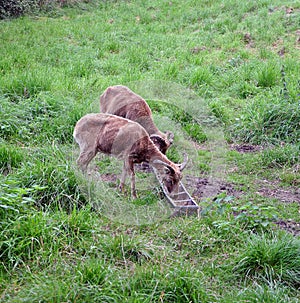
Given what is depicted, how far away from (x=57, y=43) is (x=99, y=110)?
4.98m

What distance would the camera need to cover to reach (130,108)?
757 cm

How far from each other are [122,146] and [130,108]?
1.48m

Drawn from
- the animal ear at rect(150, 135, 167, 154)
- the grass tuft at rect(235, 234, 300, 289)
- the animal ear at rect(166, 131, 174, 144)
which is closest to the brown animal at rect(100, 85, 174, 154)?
the animal ear at rect(166, 131, 174, 144)

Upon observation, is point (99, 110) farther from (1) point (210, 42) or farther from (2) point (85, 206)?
(1) point (210, 42)

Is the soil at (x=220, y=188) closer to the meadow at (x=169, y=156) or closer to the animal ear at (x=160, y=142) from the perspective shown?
the meadow at (x=169, y=156)

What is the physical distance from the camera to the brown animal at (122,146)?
6.19 metres

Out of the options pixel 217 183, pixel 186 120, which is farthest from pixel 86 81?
pixel 217 183

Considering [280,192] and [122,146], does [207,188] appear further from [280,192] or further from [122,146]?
[122,146]

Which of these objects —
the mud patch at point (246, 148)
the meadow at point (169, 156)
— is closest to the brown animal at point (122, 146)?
the meadow at point (169, 156)

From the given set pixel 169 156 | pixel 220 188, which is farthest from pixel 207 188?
pixel 169 156

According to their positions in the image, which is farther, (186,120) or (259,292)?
(186,120)

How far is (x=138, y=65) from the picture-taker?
35.2ft

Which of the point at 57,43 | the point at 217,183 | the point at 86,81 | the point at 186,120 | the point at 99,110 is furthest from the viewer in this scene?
the point at 57,43

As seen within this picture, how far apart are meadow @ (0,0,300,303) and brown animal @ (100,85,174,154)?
356 millimetres
